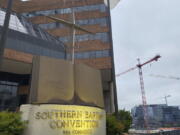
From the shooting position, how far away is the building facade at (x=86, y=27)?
45969 mm

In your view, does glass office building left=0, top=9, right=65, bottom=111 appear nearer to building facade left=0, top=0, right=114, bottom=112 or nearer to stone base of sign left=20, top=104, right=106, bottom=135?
building facade left=0, top=0, right=114, bottom=112

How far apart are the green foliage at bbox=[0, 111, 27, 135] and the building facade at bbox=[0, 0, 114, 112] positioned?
3056 centimetres

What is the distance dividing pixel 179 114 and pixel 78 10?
172 m

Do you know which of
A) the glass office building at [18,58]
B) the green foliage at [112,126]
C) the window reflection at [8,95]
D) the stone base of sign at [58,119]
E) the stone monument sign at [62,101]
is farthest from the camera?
the window reflection at [8,95]

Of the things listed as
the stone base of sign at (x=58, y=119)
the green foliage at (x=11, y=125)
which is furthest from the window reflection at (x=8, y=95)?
the green foliage at (x=11, y=125)

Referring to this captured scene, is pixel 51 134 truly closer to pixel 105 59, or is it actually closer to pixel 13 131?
pixel 13 131

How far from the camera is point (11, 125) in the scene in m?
12.4

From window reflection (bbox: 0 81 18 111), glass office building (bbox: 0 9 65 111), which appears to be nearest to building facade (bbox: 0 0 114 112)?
glass office building (bbox: 0 9 65 111)

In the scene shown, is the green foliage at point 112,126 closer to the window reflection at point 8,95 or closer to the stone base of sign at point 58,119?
the stone base of sign at point 58,119

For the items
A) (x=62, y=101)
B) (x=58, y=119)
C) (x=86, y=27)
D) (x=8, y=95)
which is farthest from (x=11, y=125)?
(x=86, y=27)

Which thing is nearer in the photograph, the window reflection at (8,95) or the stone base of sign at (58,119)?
the stone base of sign at (58,119)

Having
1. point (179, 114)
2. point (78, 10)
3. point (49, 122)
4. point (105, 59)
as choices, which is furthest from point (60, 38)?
point (179, 114)

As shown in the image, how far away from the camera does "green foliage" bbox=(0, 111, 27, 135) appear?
481 inches

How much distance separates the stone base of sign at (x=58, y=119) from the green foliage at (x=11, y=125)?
1.66 ft
